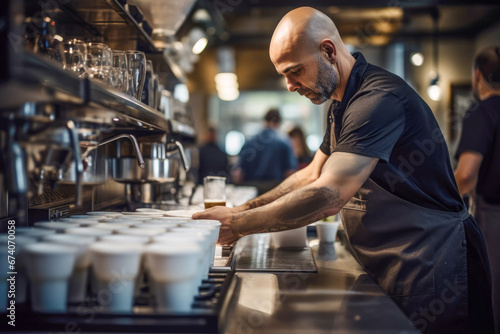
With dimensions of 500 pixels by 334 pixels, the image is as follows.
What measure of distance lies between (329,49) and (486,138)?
120cm

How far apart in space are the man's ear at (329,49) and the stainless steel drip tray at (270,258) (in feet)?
2.46

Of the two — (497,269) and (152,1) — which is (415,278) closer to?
(497,269)

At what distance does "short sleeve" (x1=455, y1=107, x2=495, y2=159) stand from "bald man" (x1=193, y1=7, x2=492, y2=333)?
0.83m

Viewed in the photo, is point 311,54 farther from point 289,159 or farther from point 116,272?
point 289,159

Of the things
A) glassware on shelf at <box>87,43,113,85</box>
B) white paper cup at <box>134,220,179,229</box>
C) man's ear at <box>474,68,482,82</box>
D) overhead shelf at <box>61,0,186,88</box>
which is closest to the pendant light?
man's ear at <box>474,68,482,82</box>

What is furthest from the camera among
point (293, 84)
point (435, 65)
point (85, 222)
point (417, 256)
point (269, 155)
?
point (435, 65)

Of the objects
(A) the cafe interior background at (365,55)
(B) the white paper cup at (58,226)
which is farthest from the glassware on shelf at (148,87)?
(A) the cafe interior background at (365,55)

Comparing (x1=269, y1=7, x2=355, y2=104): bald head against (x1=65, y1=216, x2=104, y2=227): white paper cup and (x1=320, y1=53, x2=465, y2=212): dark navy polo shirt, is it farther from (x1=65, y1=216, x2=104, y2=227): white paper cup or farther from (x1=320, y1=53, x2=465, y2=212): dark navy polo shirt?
(x1=65, y1=216, x2=104, y2=227): white paper cup

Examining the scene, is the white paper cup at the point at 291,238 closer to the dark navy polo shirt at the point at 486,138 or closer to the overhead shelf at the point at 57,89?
the overhead shelf at the point at 57,89

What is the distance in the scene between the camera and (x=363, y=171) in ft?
4.69

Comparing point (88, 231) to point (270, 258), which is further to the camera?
point (270, 258)

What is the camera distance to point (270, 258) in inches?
66.5

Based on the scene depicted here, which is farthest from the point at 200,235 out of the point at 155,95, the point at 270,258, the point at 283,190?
the point at 155,95

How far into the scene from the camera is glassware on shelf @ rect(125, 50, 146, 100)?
1630mm
